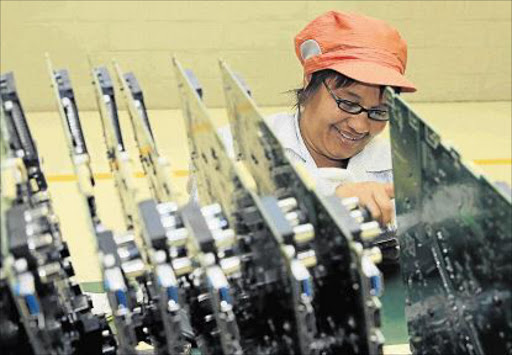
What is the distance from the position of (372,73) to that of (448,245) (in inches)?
34.4

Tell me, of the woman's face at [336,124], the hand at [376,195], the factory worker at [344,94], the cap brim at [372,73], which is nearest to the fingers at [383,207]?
the hand at [376,195]

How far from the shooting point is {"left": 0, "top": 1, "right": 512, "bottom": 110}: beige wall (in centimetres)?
438

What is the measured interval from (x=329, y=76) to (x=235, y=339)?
1.21 meters

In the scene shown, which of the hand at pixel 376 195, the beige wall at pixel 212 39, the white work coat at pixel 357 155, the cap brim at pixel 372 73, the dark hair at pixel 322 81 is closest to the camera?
the hand at pixel 376 195

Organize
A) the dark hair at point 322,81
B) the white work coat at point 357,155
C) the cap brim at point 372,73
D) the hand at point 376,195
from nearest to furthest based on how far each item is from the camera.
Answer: the hand at point 376,195 → the cap brim at point 372,73 → the dark hair at point 322,81 → the white work coat at point 357,155

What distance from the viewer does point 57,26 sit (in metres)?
4.38

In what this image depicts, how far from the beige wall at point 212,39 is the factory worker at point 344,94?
242 cm

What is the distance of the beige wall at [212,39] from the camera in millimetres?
4375

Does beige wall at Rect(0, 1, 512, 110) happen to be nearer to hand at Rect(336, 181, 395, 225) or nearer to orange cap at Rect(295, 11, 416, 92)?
orange cap at Rect(295, 11, 416, 92)

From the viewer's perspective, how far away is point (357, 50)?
187 centimetres

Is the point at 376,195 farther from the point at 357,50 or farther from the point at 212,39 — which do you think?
the point at 212,39

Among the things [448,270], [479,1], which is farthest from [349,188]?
[479,1]

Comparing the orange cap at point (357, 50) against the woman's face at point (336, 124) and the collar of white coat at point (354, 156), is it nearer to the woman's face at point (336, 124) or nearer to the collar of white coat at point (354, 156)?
the woman's face at point (336, 124)

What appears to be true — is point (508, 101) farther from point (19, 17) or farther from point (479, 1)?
point (19, 17)
